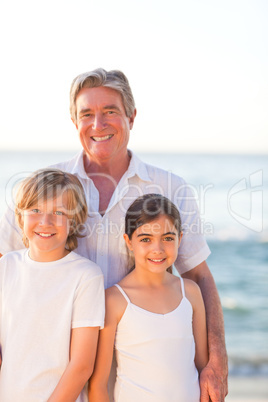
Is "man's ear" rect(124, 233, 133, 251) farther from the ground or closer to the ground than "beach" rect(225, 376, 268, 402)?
farther from the ground

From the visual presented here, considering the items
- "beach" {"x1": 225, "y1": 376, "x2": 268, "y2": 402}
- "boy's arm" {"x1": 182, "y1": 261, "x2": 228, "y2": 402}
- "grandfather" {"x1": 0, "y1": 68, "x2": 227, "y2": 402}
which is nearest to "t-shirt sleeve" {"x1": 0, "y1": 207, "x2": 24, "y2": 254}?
"grandfather" {"x1": 0, "y1": 68, "x2": 227, "y2": 402}

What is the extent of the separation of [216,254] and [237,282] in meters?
1.95

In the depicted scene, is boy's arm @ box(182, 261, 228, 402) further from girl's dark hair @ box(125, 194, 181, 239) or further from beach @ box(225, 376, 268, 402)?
beach @ box(225, 376, 268, 402)

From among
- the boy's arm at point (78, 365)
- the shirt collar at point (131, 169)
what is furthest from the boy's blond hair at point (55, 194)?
the boy's arm at point (78, 365)

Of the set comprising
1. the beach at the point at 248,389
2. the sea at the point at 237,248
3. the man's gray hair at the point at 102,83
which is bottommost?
the beach at the point at 248,389

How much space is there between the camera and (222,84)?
19.5 m

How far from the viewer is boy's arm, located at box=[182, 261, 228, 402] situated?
7.65ft

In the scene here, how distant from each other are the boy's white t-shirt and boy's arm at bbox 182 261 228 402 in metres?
0.64

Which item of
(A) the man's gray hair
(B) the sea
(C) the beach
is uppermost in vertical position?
(A) the man's gray hair

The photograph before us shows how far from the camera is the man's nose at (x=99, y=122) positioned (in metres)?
2.67

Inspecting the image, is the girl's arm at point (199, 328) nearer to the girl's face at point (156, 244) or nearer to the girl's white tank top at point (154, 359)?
the girl's white tank top at point (154, 359)

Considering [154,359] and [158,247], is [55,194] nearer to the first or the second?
[158,247]

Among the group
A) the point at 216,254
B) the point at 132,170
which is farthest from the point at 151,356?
the point at 216,254

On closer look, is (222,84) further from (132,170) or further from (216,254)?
(132,170)
